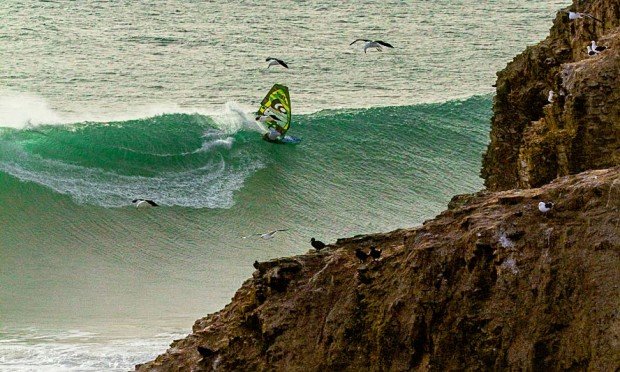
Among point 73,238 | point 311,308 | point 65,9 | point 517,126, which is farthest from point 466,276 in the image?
point 65,9

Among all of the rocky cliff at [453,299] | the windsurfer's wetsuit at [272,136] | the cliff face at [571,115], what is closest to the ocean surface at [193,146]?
the windsurfer's wetsuit at [272,136]

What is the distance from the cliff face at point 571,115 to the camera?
11773mm

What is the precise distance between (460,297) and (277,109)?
20298 mm

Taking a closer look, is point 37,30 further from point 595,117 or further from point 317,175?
point 595,117

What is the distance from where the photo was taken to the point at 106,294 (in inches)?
838

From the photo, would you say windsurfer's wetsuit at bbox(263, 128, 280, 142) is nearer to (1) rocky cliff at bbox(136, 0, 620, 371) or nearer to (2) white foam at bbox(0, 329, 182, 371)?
(2) white foam at bbox(0, 329, 182, 371)

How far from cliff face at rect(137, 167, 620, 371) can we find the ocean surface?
6855mm

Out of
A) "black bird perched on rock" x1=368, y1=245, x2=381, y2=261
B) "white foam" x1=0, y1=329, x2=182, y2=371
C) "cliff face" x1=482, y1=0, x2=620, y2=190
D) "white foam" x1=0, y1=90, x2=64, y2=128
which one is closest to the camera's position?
"black bird perched on rock" x1=368, y1=245, x2=381, y2=261

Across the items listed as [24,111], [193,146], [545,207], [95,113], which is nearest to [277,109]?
[193,146]

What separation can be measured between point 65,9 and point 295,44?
291 inches

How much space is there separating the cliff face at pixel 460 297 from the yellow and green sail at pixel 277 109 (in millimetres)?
18899

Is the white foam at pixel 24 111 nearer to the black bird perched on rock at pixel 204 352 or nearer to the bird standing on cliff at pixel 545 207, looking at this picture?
the black bird perched on rock at pixel 204 352

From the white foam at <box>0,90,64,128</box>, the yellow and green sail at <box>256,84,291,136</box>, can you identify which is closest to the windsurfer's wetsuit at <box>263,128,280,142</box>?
the yellow and green sail at <box>256,84,291,136</box>

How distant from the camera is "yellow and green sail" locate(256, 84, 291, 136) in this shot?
29547 millimetres
